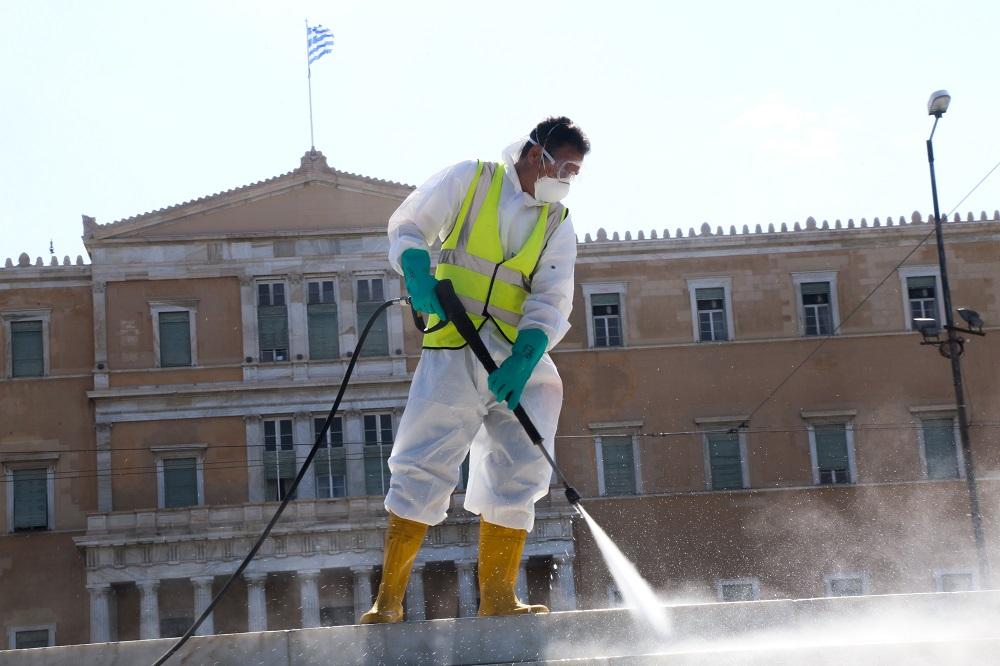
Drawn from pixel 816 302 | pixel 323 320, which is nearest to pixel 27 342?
pixel 323 320

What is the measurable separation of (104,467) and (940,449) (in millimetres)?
17133

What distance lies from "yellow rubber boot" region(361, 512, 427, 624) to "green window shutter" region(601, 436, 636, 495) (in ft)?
77.7

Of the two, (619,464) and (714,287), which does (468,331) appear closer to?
(619,464)

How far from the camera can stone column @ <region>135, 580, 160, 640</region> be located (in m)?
27.7

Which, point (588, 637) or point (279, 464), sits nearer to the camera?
point (588, 637)

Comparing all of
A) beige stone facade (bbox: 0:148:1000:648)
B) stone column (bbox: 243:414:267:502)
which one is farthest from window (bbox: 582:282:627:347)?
stone column (bbox: 243:414:267:502)

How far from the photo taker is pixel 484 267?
5.84m

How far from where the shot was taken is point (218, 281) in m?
29.7

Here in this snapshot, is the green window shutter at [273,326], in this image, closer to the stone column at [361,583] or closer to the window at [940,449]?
the stone column at [361,583]

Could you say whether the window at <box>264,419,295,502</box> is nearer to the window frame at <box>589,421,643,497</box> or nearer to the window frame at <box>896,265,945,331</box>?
the window frame at <box>589,421,643,497</box>

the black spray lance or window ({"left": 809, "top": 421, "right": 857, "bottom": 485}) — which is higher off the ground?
the black spray lance

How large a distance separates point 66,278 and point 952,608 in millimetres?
26574

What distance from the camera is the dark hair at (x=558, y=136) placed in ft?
19.6

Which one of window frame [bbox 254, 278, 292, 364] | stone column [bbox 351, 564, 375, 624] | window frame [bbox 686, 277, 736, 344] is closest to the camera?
stone column [bbox 351, 564, 375, 624]
